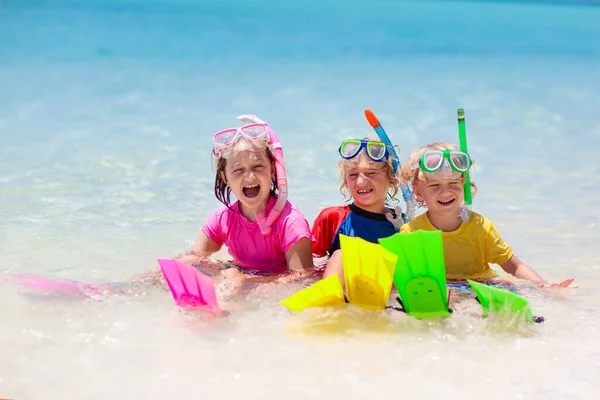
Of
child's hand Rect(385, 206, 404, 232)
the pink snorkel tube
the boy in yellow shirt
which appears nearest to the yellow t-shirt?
the boy in yellow shirt

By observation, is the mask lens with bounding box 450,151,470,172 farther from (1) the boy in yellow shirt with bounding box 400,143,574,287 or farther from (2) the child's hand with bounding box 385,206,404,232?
(2) the child's hand with bounding box 385,206,404,232

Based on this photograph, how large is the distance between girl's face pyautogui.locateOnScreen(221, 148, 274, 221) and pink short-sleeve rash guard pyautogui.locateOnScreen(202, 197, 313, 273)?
12 centimetres

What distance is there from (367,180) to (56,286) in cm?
151

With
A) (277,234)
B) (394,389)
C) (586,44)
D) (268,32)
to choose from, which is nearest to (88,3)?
(268,32)

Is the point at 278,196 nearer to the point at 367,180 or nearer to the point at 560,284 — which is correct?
the point at 367,180

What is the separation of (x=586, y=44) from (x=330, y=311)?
1383 centimetres

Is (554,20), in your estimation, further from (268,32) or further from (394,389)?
(394,389)

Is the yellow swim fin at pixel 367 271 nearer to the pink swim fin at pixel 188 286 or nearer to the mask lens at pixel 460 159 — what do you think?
the pink swim fin at pixel 188 286

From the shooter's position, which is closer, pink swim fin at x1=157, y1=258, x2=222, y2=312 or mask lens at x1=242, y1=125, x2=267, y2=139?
pink swim fin at x1=157, y1=258, x2=222, y2=312

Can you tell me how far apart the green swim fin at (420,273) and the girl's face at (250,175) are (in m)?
0.80

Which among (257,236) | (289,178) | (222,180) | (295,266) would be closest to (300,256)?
(295,266)

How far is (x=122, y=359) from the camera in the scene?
260 centimetres

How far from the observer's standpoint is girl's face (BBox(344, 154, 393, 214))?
11.6 ft

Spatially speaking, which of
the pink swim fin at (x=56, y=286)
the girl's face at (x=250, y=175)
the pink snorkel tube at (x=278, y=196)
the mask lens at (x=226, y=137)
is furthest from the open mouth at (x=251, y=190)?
the pink swim fin at (x=56, y=286)
